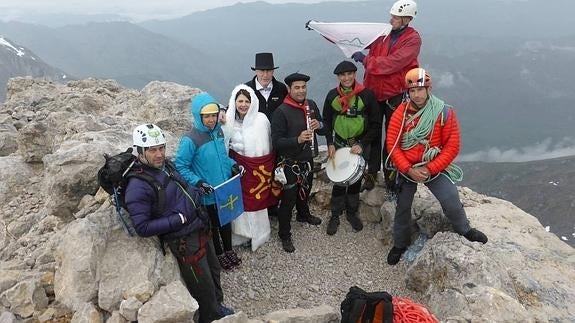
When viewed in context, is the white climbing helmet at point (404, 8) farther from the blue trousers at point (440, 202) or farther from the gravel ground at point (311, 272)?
the gravel ground at point (311, 272)

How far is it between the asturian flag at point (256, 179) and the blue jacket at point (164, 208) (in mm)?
1942

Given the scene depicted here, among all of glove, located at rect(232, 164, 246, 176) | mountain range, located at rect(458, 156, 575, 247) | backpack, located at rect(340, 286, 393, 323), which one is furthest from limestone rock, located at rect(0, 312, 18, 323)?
mountain range, located at rect(458, 156, 575, 247)

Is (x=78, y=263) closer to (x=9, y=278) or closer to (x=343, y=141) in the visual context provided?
(x=9, y=278)

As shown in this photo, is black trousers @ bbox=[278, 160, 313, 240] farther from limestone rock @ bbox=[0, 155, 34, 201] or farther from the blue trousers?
limestone rock @ bbox=[0, 155, 34, 201]

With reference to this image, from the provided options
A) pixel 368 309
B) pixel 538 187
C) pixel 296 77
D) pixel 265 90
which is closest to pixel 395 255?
pixel 368 309

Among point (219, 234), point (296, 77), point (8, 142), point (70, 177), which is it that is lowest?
point (219, 234)

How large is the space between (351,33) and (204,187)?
5.02m

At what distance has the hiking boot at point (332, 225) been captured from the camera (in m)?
9.55

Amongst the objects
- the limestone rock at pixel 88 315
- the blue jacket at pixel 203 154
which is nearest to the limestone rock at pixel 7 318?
the limestone rock at pixel 88 315

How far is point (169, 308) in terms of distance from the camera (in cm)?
539

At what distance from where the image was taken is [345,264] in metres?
8.88

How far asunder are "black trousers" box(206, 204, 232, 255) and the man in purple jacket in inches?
39.7

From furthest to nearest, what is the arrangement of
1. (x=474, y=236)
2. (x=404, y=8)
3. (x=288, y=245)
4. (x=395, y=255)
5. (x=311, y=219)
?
(x=311, y=219) < (x=288, y=245) < (x=395, y=255) < (x=404, y=8) < (x=474, y=236)

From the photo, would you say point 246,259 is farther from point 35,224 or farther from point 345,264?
point 35,224
